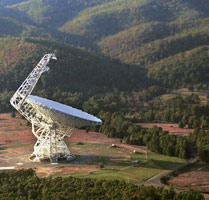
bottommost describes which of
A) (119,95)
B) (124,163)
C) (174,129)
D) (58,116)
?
(124,163)

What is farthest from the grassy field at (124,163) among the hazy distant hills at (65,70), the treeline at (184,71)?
the treeline at (184,71)

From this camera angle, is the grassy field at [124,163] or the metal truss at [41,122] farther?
the metal truss at [41,122]

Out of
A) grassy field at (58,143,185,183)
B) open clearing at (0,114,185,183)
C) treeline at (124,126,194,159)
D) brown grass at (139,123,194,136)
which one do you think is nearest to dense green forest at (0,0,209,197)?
treeline at (124,126,194,159)

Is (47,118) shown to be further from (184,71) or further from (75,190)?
(184,71)

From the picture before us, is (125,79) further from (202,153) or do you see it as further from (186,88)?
(202,153)

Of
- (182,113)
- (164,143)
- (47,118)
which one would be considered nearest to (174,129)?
(182,113)

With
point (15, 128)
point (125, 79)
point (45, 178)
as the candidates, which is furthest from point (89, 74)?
point (45, 178)

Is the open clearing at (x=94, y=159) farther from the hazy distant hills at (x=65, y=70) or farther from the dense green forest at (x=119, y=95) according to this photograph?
the hazy distant hills at (x=65, y=70)
